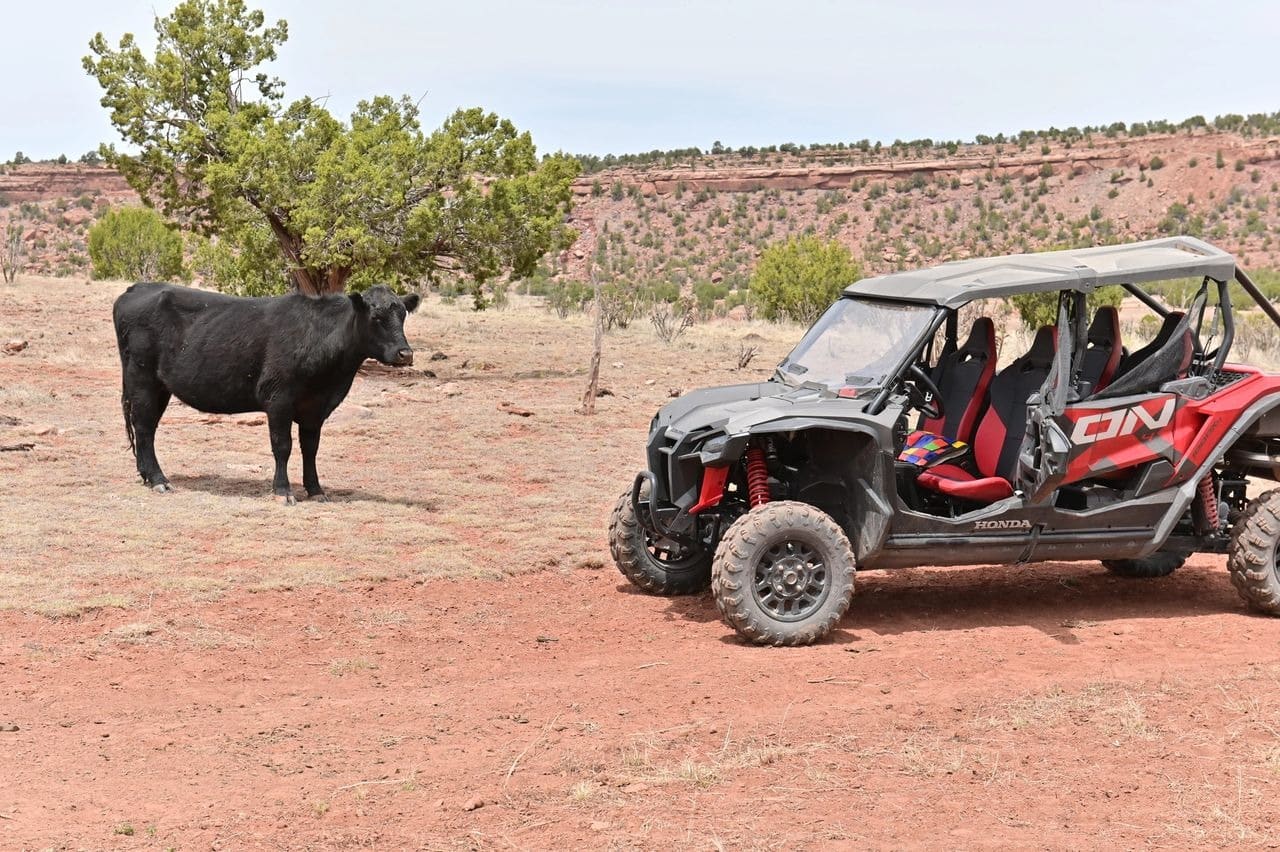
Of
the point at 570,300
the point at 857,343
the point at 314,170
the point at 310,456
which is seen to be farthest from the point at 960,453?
the point at 570,300

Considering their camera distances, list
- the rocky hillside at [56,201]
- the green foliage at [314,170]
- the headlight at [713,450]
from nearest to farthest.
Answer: the headlight at [713,450]
the green foliage at [314,170]
the rocky hillside at [56,201]

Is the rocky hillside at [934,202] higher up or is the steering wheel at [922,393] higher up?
the rocky hillside at [934,202]

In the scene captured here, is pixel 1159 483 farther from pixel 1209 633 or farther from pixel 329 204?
pixel 329 204

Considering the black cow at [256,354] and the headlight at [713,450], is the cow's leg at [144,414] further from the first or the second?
the headlight at [713,450]

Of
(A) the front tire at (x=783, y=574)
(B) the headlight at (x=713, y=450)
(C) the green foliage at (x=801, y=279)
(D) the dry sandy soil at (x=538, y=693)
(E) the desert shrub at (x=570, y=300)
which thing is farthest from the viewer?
(E) the desert shrub at (x=570, y=300)

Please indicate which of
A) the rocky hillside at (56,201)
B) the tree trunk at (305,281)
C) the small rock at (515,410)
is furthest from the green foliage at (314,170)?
the rocky hillside at (56,201)

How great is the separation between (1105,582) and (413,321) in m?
25.9

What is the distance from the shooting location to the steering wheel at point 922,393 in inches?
349

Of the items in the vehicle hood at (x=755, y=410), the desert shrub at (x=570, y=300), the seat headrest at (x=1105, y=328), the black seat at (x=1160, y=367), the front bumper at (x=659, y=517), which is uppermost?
the seat headrest at (x=1105, y=328)

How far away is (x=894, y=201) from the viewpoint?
3204 inches

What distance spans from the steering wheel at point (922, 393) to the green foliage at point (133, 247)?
4001cm

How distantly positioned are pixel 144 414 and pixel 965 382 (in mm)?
7829

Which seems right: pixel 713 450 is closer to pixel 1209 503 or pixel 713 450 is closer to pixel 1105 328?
pixel 1105 328

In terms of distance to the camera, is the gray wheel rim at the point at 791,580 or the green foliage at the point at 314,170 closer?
the gray wheel rim at the point at 791,580
